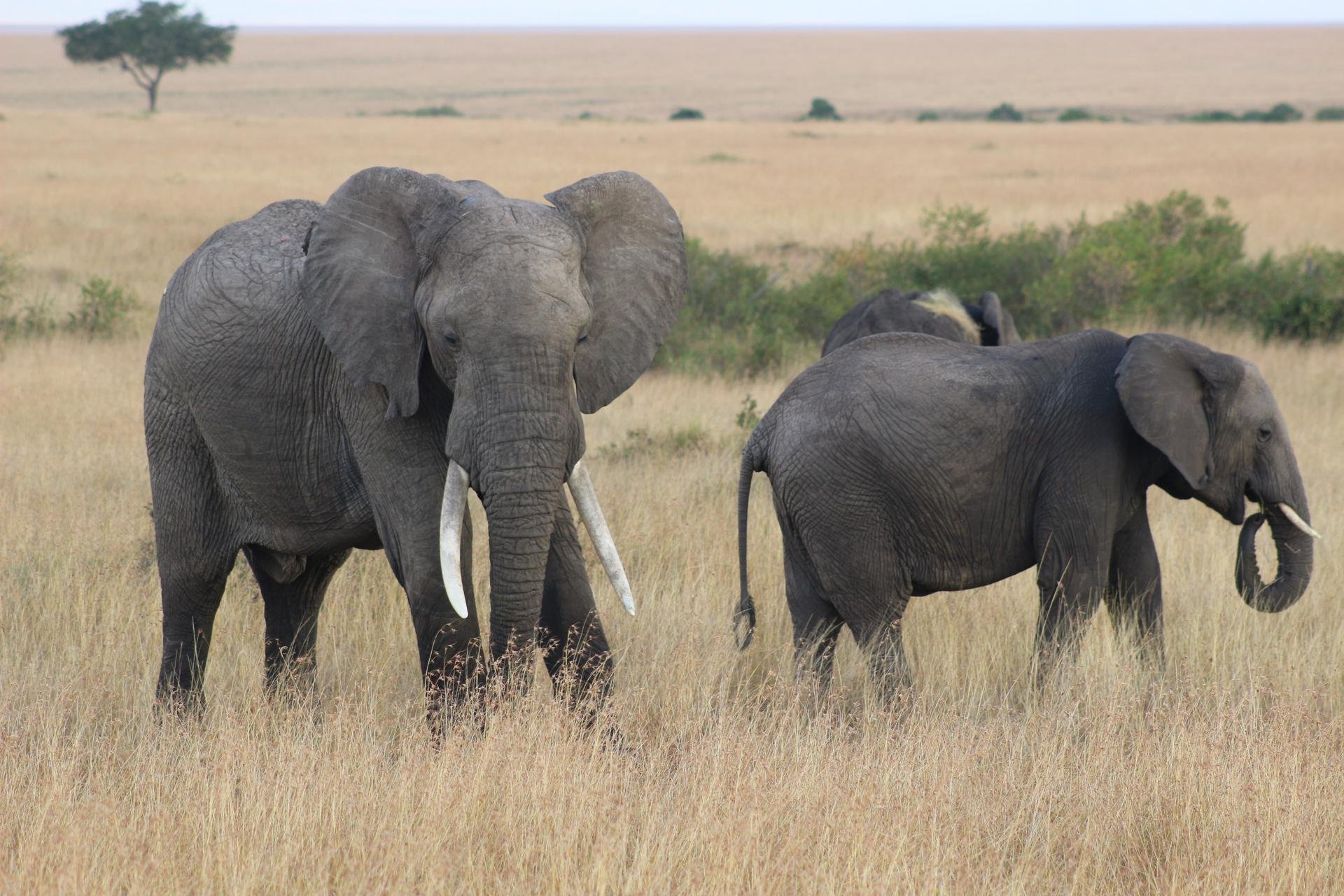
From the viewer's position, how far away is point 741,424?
930 cm

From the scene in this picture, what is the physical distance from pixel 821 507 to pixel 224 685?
7.53 ft

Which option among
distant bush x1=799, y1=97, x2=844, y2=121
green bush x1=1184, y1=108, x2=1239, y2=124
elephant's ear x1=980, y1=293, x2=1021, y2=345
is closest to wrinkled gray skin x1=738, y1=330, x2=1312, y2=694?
elephant's ear x1=980, y1=293, x2=1021, y2=345

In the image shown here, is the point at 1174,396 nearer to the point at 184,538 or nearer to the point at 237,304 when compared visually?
the point at 237,304

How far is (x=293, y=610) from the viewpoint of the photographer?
5152 mm

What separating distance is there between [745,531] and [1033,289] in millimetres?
9280

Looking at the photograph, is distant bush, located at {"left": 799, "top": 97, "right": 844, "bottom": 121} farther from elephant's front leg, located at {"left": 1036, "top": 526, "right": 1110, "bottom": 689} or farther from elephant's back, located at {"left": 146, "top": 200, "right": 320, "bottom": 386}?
elephant's back, located at {"left": 146, "top": 200, "right": 320, "bottom": 386}

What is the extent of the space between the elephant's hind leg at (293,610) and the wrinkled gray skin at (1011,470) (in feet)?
5.60

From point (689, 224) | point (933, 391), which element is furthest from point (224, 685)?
point (689, 224)

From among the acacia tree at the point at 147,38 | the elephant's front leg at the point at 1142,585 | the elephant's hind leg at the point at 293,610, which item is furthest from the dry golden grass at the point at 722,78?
the elephant's front leg at the point at 1142,585

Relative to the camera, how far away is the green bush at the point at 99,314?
12.9 m

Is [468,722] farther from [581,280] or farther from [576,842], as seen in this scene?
[581,280]

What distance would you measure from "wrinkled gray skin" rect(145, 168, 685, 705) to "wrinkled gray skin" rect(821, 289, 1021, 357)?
→ 433cm

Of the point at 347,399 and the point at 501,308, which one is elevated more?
the point at 501,308

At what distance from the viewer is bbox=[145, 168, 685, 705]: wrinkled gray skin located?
3648mm
